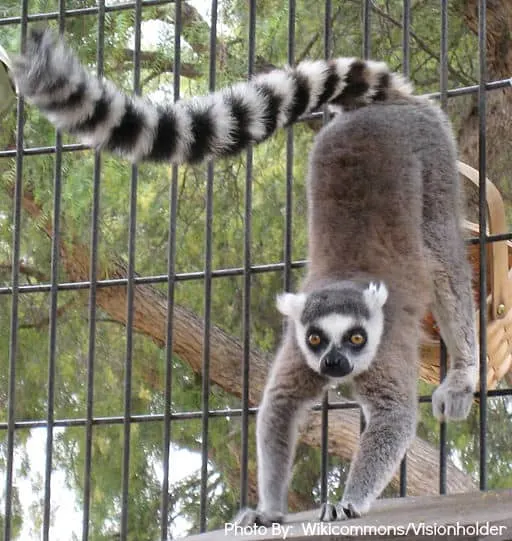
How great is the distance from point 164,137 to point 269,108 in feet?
1.65

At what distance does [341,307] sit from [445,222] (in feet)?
1.88

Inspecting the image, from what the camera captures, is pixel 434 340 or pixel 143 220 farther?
pixel 143 220

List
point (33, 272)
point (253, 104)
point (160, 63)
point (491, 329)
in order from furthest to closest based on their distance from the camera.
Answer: point (33, 272) < point (160, 63) < point (491, 329) < point (253, 104)

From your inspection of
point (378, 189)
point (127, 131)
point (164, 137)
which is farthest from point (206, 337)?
point (127, 131)

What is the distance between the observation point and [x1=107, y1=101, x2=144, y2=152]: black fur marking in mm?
3031

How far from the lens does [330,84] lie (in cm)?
392

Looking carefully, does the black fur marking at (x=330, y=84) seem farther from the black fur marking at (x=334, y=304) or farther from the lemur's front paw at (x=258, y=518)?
the lemur's front paw at (x=258, y=518)

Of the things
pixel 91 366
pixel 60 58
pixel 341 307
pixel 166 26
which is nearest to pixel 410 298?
pixel 341 307

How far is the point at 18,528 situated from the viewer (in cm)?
723

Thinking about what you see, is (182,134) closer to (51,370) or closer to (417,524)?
(417,524)

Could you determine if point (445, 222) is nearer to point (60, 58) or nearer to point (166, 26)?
point (60, 58)

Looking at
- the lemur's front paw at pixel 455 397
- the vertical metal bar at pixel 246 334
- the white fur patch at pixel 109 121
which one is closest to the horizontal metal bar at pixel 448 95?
the vertical metal bar at pixel 246 334

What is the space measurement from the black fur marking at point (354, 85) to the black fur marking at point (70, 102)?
4.36 feet

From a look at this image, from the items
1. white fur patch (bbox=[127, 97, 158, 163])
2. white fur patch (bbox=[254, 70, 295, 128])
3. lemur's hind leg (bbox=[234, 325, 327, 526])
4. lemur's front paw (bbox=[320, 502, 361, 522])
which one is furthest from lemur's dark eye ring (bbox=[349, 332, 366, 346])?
white fur patch (bbox=[127, 97, 158, 163])
